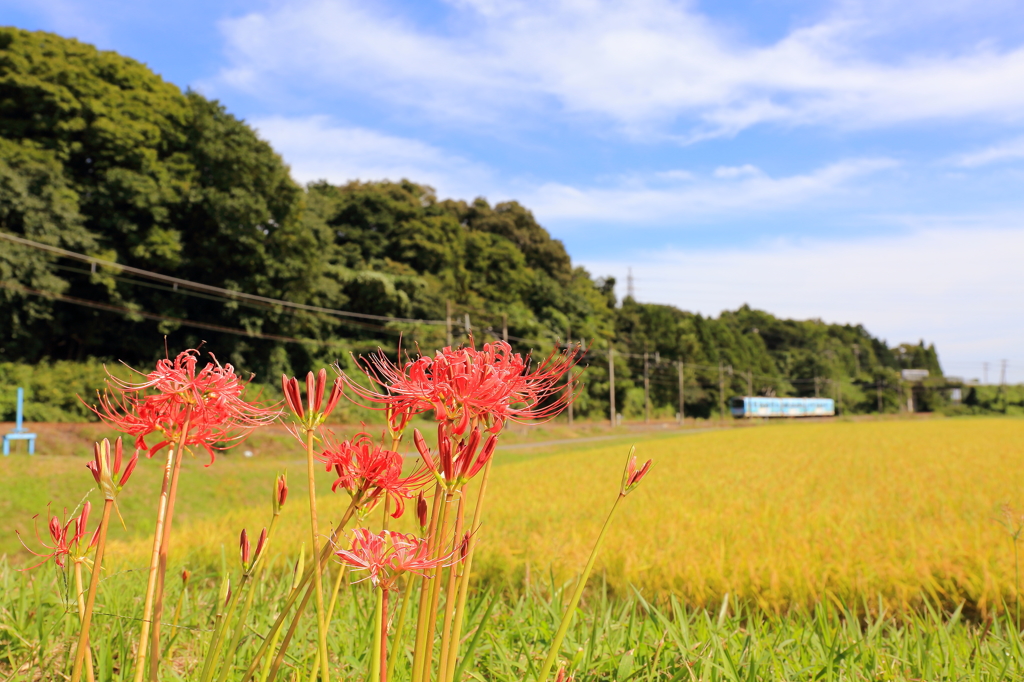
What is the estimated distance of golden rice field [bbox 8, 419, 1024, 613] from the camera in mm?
Answer: 3703

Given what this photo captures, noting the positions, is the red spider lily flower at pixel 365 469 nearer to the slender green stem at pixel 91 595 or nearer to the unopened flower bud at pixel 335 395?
the unopened flower bud at pixel 335 395

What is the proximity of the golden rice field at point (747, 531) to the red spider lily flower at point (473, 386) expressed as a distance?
2.05 metres

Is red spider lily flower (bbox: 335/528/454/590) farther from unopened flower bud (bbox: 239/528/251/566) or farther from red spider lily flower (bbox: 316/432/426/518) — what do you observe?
unopened flower bud (bbox: 239/528/251/566)

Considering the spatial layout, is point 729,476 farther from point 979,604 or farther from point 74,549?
point 74,549

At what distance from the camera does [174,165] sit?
2527 centimetres

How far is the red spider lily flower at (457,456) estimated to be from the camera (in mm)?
892

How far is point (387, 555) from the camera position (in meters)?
1.01

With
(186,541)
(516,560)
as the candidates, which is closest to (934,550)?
(516,560)

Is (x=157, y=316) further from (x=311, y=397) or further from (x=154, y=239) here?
(x=311, y=397)

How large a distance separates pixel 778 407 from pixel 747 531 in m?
59.9

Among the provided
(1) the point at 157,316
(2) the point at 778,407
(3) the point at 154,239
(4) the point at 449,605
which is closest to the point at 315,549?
(4) the point at 449,605

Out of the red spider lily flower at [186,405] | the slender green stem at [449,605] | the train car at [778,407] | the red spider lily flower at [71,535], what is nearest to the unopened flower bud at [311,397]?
the red spider lily flower at [186,405]

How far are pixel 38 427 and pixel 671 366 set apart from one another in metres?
49.5

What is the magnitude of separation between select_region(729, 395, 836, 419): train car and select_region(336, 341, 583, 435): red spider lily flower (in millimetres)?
58190
